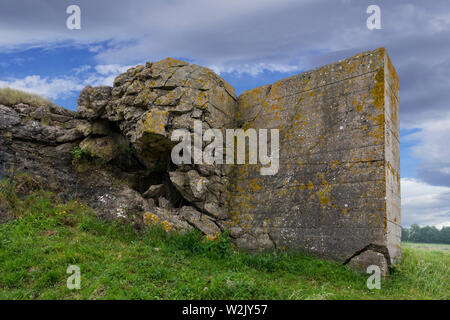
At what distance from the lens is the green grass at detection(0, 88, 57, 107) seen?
837cm

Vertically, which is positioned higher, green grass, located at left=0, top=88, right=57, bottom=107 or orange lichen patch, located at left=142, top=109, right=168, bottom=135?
green grass, located at left=0, top=88, right=57, bottom=107

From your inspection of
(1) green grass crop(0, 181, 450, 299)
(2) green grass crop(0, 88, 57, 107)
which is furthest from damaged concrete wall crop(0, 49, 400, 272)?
(1) green grass crop(0, 181, 450, 299)

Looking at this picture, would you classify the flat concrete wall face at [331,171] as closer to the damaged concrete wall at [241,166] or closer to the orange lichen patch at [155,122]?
the damaged concrete wall at [241,166]

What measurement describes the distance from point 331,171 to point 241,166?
2201 millimetres

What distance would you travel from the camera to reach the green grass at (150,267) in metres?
4.47

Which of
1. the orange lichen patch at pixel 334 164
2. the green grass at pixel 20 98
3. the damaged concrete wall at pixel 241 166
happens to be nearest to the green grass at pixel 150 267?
the damaged concrete wall at pixel 241 166

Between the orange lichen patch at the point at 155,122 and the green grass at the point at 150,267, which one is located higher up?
the orange lichen patch at the point at 155,122

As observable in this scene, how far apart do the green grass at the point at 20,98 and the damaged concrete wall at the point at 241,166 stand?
19 cm

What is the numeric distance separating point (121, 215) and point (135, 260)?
A: 1.84 meters

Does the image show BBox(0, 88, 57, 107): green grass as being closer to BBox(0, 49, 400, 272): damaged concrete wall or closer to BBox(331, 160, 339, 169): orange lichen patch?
BBox(0, 49, 400, 272): damaged concrete wall

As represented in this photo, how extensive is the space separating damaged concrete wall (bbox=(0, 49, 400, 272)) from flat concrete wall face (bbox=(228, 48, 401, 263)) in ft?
0.07
